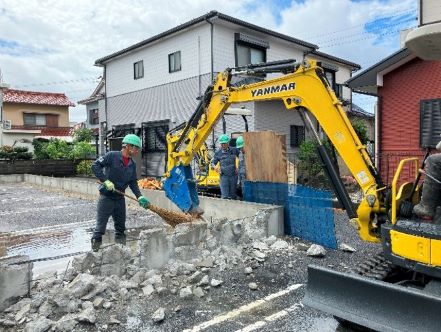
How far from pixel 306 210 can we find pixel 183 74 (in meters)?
11.2

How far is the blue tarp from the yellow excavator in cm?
133

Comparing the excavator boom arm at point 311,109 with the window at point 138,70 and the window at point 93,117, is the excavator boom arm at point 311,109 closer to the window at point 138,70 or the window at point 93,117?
the window at point 138,70

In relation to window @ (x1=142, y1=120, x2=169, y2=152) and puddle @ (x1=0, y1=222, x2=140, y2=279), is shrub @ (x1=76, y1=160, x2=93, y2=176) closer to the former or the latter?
window @ (x1=142, y1=120, x2=169, y2=152)

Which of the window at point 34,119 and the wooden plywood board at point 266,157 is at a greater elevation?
the window at point 34,119

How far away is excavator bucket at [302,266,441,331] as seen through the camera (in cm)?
307

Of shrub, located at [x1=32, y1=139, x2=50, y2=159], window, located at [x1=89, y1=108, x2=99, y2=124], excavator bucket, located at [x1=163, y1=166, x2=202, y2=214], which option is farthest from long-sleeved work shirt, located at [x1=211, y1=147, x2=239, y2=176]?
window, located at [x1=89, y1=108, x2=99, y2=124]

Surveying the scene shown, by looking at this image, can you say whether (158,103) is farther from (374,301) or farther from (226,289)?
(374,301)

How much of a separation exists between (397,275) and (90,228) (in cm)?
597

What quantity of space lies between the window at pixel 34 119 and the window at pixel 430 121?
95.3 feet

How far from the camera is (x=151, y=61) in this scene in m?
17.8

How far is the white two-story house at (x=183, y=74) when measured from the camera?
1527 cm

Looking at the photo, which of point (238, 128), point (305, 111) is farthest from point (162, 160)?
point (305, 111)

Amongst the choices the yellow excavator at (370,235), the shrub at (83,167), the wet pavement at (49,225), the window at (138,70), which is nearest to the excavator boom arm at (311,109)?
the yellow excavator at (370,235)

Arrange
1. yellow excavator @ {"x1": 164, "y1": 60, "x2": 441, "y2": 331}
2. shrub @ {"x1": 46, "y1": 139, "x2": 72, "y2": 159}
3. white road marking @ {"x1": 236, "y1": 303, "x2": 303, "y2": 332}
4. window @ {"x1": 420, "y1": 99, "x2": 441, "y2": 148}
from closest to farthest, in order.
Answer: yellow excavator @ {"x1": 164, "y1": 60, "x2": 441, "y2": 331}, white road marking @ {"x1": 236, "y1": 303, "x2": 303, "y2": 332}, window @ {"x1": 420, "y1": 99, "x2": 441, "y2": 148}, shrub @ {"x1": 46, "y1": 139, "x2": 72, "y2": 159}
